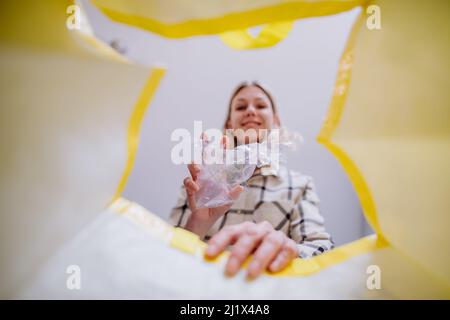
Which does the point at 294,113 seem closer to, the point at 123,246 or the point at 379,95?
the point at 379,95

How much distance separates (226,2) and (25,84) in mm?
229

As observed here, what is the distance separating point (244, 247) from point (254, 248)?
16 mm

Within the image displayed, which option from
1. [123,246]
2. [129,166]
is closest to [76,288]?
[123,246]

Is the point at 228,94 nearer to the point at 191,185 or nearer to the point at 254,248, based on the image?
the point at 191,185

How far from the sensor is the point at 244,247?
0.34m

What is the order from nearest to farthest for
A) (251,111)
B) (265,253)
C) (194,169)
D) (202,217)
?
(265,253) < (194,169) < (202,217) < (251,111)

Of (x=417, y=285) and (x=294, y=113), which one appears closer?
(x=417, y=285)

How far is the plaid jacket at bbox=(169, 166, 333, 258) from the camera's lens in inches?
30.8

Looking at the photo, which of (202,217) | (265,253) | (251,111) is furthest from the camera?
(251,111)

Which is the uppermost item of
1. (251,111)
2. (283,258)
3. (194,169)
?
(251,111)

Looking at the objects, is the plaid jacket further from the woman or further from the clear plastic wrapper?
the clear plastic wrapper

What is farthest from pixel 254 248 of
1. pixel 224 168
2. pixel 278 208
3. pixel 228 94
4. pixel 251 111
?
pixel 228 94

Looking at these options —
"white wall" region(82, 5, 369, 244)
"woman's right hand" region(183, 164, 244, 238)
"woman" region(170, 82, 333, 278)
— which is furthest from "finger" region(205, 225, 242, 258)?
"white wall" region(82, 5, 369, 244)

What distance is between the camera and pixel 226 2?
37 centimetres
